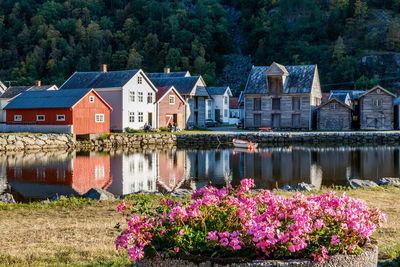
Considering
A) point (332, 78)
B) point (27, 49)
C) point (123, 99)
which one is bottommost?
point (123, 99)

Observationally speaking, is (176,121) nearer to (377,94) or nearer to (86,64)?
(377,94)

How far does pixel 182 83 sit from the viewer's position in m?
60.0

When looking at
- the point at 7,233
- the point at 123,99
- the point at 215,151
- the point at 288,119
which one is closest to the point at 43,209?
the point at 7,233

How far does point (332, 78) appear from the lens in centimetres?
10362

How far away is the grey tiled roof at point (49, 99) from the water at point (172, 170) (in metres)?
9.19

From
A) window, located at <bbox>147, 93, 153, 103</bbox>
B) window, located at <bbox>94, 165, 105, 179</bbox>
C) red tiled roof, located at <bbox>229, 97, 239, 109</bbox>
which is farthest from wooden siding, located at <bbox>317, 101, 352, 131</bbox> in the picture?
window, located at <bbox>94, 165, 105, 179</bbox>

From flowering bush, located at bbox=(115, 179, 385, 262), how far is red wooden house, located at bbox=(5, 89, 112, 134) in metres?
38.0

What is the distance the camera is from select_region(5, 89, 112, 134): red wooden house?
4184 cm

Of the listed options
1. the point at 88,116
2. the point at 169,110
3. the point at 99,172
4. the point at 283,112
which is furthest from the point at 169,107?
the point at 99,172

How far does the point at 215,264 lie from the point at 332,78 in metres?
104

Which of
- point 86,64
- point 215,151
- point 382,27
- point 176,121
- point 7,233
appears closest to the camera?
point 7,233

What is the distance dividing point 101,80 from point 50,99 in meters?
7.85

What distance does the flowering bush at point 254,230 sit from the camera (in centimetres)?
483

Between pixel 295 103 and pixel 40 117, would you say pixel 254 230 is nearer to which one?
pixel 40 117
